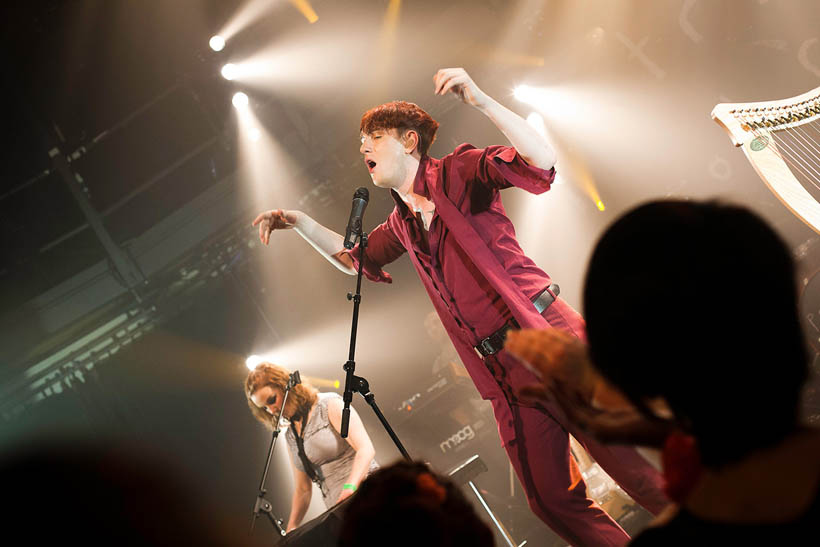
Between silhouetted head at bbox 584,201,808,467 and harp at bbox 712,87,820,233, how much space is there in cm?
214

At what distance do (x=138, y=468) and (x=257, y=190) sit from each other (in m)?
4.61

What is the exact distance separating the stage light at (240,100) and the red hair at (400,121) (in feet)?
11.6

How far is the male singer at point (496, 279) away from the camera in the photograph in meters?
2.20

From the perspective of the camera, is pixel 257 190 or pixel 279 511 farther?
pixel 257 190

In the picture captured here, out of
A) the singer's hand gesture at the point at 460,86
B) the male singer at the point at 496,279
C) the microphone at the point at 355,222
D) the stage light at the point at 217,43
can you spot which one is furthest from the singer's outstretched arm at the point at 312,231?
the stage light at the point at 217,43

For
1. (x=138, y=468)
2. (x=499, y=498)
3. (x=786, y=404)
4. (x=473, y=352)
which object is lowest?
(x=499, y=498)

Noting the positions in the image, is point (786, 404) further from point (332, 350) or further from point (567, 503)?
point (332, 350)

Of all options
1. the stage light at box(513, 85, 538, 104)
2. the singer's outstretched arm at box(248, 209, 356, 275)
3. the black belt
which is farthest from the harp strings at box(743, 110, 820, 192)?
the stage light at box(513, 85, 538, 104)

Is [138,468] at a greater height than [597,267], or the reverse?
[138,468]

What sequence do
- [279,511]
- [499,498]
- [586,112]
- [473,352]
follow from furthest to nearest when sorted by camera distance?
[586,112] → [279,511] → [499,498] → [473,352]

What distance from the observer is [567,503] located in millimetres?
2201

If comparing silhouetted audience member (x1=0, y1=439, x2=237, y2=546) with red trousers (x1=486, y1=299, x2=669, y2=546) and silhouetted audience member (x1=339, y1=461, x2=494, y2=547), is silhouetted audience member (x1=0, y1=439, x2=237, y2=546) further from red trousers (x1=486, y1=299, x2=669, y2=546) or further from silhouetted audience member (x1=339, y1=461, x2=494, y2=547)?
red trousers (x1=486, y1=299, x2=669, y2=546)

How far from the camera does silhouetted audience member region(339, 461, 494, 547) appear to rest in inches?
37.4

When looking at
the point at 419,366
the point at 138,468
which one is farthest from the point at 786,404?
the point at 419,366
